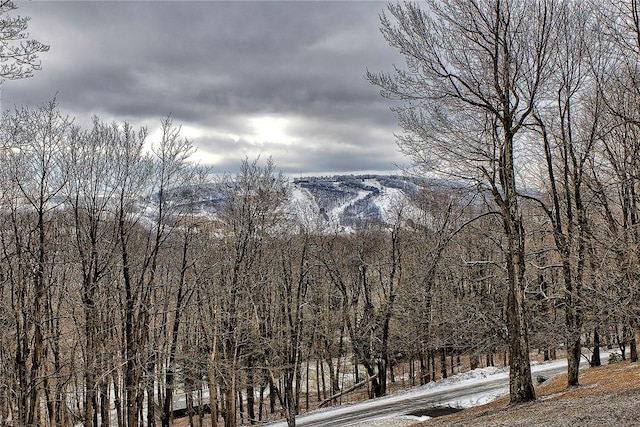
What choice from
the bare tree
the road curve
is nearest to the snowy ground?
the road curve

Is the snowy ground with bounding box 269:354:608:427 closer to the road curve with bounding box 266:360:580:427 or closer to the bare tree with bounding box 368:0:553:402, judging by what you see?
the road curve with bounding box 266:360:580:427

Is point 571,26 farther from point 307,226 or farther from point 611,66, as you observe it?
point 307,226

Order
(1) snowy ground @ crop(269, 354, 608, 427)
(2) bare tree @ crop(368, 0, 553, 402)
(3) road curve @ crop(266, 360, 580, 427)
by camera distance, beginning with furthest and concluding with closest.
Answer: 1. (3) road curve @ crop(266, 360, 580, 427)
2. (1) snowy ground @ crop(269, 354, 608, 427)
3. (2) bare tree @ crop(368, 0, 553, 402)

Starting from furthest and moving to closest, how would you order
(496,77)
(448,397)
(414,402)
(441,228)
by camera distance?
(414,402)
(448,397)
(441,228)
(496,77)

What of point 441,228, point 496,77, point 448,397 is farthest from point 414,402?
point 496,77

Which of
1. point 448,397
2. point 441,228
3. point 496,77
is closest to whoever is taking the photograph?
point 496,77

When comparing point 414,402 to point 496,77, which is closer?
point 496,77

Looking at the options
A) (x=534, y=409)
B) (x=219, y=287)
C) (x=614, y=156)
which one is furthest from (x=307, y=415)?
(x=614, y=156)

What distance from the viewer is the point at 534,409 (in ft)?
30.3

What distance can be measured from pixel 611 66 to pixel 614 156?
11.5 ft

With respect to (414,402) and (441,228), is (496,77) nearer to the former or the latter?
(441,228)

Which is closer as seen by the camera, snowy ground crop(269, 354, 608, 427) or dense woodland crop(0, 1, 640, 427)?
dense woodland crop(0, 1, 640, 427)

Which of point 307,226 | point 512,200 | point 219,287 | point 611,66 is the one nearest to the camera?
Answer: point 512,200

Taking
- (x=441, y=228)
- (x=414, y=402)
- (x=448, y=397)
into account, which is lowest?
(x=414, y=402)
